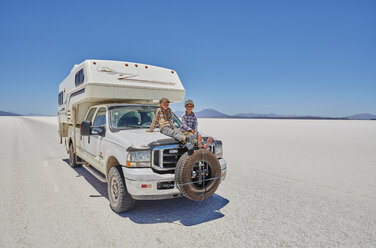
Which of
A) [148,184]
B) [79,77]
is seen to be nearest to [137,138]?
[148,184]

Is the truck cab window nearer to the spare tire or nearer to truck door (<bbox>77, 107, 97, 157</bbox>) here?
truck door (<bbox>77, 107, 97, 157</bbox>)

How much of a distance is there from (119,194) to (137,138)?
1007 mm

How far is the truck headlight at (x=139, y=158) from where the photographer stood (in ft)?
13.2

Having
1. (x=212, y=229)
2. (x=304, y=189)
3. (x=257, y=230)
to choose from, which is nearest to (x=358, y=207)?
(x=304, y=189)

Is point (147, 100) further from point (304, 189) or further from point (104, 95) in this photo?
point (304, 189)

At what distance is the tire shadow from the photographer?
4039 millimetres

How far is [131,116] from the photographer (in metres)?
5.72

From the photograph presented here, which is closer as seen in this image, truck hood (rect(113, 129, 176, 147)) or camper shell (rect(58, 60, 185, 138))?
truck hood (rect(113, 129, 176, 147))

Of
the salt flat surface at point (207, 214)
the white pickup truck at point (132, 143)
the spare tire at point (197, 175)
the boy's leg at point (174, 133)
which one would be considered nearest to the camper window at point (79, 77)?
the white pickup truck at point (132, 143)

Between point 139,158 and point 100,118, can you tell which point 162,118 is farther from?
point 100,118

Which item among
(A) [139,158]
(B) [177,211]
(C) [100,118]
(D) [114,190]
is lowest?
(B) [177,211]

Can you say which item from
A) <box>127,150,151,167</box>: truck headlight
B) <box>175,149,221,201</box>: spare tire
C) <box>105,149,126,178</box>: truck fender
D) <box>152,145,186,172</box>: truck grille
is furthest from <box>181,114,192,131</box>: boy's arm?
<box>105,149,126,178</box>: truck fender

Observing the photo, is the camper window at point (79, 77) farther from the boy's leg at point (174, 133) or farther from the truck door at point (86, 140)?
the boy's leg at point (174, 133)

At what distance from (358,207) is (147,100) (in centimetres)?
552
